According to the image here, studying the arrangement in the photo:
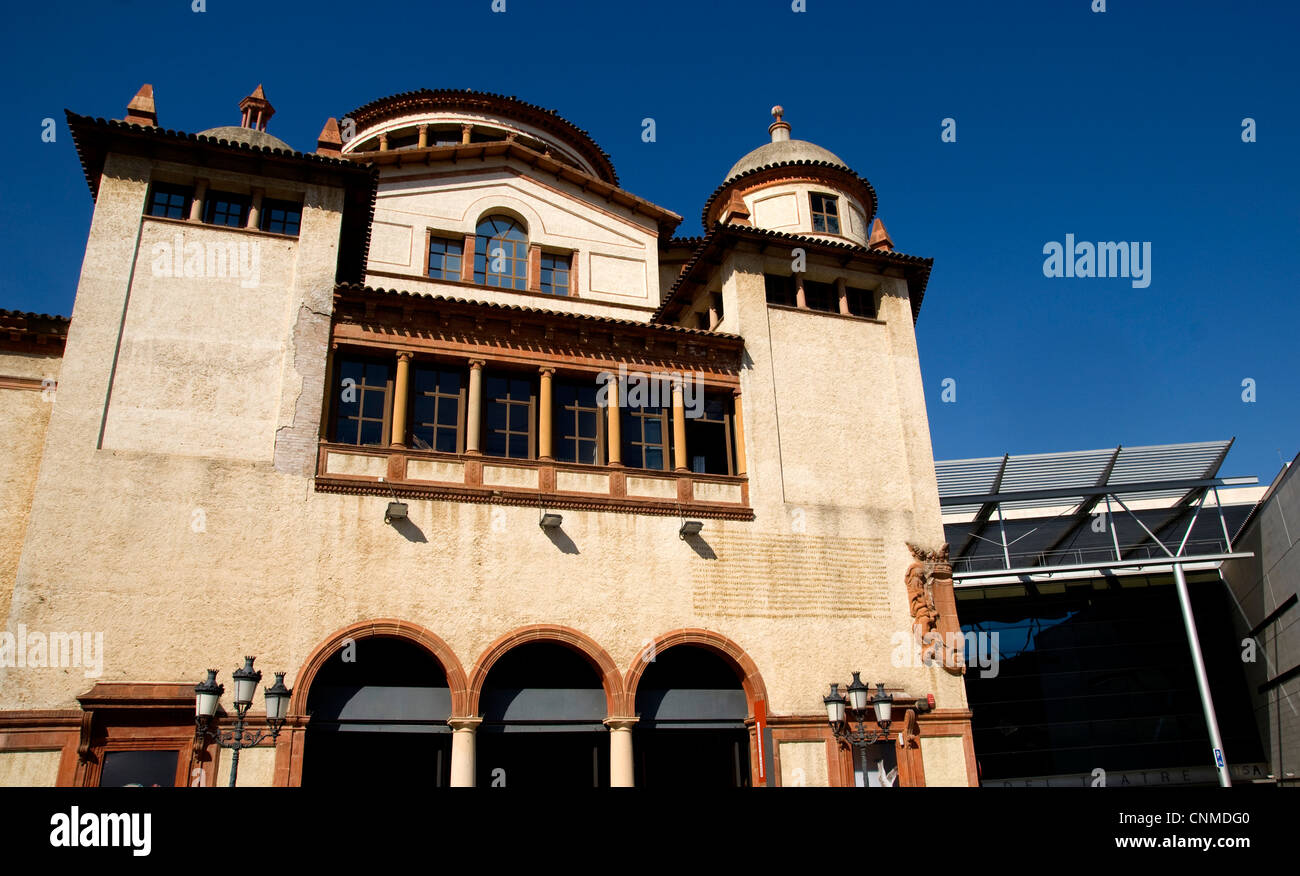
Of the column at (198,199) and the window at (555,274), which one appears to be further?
the window at (555,274)

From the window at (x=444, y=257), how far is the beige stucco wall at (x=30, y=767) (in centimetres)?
1383

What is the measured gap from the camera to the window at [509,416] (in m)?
19.8

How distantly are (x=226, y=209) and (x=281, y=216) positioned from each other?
112 centimetres

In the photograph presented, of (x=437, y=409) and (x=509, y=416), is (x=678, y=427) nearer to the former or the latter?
(x=509, y=416)

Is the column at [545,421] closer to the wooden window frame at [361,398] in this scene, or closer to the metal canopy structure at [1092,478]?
the wooden window frame at [361,398]

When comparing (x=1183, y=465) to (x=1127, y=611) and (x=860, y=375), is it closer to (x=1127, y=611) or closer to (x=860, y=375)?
(x=1127, y=611)

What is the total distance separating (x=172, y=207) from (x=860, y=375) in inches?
640

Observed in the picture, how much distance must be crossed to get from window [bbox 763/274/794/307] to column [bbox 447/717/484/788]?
42.0 ft

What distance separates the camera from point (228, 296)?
1875 centimetres

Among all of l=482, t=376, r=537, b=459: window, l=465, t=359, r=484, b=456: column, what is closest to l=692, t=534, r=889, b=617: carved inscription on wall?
l=482, t=376, r=537, b=459: window

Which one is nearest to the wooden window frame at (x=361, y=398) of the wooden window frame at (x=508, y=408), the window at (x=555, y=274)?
the wooden window frame at (x=508, y=408)

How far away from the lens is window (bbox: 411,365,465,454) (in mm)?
19266

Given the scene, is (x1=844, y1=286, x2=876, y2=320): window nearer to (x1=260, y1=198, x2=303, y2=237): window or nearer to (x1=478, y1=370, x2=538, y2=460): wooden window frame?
(x1=478, y1=370, x2=538, y2=460): wooden window frame
